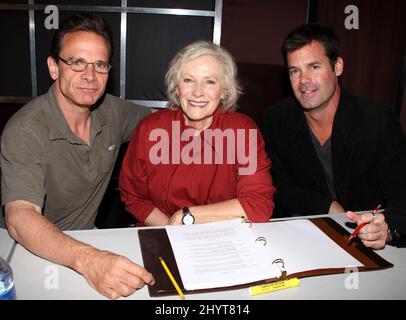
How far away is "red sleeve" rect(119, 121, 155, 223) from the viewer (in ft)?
6.04

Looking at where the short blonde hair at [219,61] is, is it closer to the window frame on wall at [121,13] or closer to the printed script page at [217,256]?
the printed script page at [217,256]

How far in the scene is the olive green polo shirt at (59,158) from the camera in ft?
4.75

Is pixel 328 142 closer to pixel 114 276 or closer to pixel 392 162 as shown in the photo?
pixel 392 162

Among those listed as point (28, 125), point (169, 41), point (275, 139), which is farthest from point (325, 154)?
point (169, 41)

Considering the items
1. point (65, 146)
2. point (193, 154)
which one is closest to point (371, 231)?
point (193, 154)

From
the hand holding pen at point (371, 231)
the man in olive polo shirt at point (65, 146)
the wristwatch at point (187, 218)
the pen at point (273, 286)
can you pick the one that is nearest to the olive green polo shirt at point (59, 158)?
the man in olive polo shirt at point (65, 146)

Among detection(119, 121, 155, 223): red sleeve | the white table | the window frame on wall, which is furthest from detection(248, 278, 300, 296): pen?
the window frame on wall

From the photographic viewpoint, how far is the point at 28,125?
5.21ft

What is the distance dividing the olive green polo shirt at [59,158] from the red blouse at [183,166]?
167 millimetres

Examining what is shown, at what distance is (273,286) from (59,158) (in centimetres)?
113

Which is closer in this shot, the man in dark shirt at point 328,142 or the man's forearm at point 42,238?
the man's forearm at point 42,238

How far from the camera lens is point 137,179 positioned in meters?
1.86

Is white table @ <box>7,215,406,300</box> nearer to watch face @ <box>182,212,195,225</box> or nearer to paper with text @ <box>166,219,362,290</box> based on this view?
paper with text @ <box>166,219,362,290</box>
